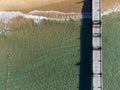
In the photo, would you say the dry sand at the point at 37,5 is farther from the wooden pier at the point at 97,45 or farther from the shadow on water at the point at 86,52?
the wooden pier at the point at 97,45

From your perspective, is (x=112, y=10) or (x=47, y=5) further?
(x=47, y=5)

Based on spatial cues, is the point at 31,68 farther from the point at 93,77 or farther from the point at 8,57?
the point at 93,77

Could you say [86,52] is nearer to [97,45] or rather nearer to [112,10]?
[97,45]

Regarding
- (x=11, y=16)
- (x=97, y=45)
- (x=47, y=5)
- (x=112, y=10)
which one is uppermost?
(x=47, y=5)

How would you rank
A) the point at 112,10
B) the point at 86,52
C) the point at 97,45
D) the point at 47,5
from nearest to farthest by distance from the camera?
the point at 97,45
the point at 86,52
the point at 112,10
the point at 47,5

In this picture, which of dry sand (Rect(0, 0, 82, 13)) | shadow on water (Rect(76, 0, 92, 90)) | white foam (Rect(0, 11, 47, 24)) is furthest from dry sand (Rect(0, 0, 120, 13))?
shadow on water (Rect(76, 0, 92, 90))

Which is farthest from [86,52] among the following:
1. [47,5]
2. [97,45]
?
[47,5]

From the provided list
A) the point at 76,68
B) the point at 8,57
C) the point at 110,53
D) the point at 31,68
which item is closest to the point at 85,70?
the point at 76,68

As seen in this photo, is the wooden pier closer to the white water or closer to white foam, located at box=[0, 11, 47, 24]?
the white water
